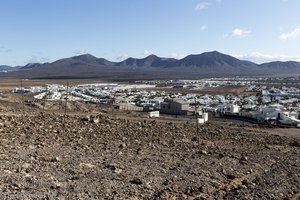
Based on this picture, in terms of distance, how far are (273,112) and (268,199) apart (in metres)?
35.9

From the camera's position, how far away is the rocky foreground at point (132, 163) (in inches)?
420

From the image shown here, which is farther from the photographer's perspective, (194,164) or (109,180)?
(194,164)

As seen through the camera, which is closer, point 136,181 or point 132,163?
point 136,181

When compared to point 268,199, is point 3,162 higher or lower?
higher

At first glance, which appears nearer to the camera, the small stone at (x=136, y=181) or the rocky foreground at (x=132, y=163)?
the rocky foreground at (x=132, y=163)

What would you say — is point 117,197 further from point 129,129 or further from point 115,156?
point 129,129

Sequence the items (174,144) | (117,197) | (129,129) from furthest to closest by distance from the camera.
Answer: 1. (129,129)
2. (174,144)
3. (117,197)

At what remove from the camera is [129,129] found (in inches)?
824

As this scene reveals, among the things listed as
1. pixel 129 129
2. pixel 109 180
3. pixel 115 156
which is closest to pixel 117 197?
pixel 109 180

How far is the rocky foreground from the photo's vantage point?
1067 cm

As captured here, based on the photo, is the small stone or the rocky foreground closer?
the rocky foreground

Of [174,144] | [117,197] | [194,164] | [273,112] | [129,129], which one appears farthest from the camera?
[273,112]

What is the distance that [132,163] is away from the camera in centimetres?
1378

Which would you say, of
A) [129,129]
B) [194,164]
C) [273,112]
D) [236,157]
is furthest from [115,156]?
[273,112]
